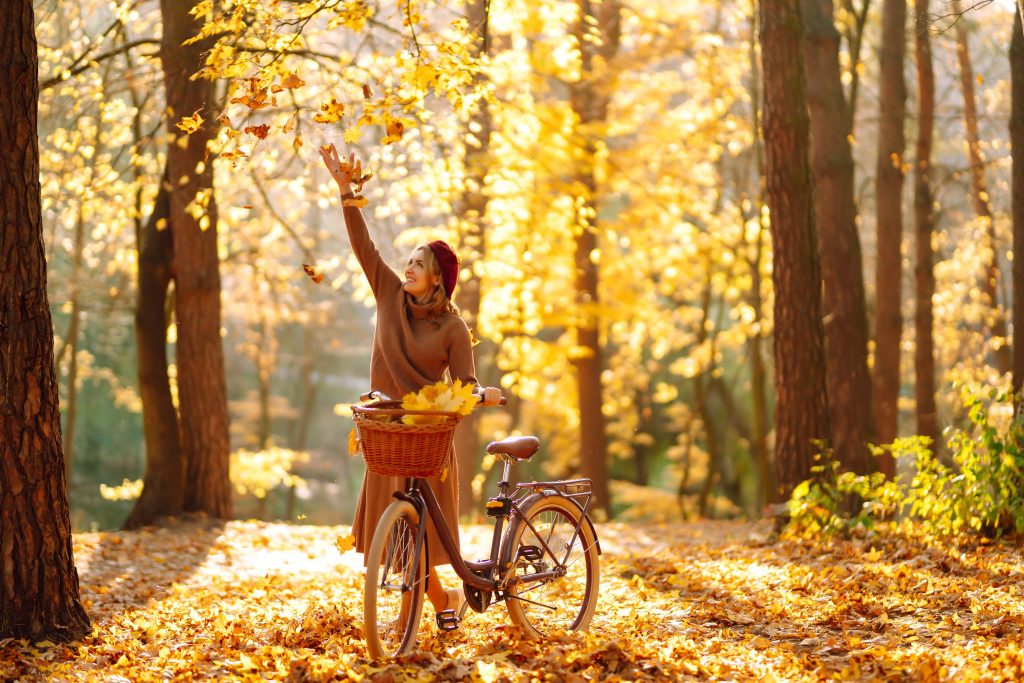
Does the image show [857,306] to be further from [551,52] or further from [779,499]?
[551,52]

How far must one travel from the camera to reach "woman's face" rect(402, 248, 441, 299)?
207 inches

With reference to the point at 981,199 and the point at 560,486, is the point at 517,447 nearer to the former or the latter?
the point at 560,486

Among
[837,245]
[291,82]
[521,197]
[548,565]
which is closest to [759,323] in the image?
[521,197]

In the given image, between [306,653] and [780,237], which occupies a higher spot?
[780,237]

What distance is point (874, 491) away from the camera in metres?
8.80

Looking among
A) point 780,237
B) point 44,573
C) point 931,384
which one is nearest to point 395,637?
point 44,573

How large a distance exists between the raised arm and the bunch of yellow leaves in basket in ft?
2.98

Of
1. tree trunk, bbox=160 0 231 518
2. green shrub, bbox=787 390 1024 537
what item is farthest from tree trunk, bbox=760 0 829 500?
tree trunk, bbox=160 0 231 518

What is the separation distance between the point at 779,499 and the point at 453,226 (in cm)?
539

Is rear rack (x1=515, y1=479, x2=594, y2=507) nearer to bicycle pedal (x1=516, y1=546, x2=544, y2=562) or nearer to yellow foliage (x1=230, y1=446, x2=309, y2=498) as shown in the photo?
bicycle pedal (x1=516, y1=546, x2=544, y2=562)

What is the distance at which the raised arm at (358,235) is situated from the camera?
5367 millimetres

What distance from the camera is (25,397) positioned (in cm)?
534

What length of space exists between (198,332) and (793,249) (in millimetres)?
6230

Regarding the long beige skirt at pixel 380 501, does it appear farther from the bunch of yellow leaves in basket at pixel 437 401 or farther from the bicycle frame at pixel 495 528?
the bunch of yellow leaves in basket at pixel 437 401
